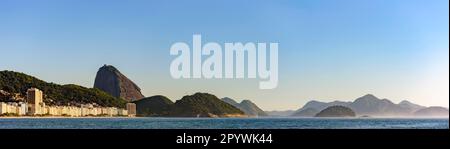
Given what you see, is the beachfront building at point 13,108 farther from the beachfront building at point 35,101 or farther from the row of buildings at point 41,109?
the beachfront building at point 35,101

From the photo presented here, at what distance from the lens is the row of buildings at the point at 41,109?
169 metres

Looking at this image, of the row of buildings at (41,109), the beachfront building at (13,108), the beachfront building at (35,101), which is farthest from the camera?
the beachfront building at (35,101)

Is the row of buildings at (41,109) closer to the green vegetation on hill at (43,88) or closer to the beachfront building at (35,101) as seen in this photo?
the beachfront building at (35,101)

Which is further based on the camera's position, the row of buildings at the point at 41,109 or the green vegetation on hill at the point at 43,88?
the green vegetation on hill at the point at 43,88

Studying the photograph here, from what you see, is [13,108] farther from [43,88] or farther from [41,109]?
[43,88]

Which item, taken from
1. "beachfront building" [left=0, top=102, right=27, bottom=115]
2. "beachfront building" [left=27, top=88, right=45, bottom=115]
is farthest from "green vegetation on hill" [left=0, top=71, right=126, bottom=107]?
"beachfront building" [left=0, top=102, right=27, bottom=115]

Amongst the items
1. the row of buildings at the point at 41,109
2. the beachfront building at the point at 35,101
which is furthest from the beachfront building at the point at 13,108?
the beachfront building at the point at 35,101

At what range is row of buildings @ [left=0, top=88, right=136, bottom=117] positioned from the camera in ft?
555

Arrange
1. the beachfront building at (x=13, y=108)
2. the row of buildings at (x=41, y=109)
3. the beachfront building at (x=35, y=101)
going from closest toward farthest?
1. the beachfront building at (x=13, y=108)
2. the row of buildings at (x=41, y=109)
3. the beachfront building at (x=35, y=101)

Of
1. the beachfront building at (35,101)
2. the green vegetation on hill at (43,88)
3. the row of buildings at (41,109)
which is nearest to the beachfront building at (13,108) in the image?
the row of buildings at (41,109)

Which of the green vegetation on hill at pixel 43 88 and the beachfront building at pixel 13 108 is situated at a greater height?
the green vegetation on hill at pixel 43 88
